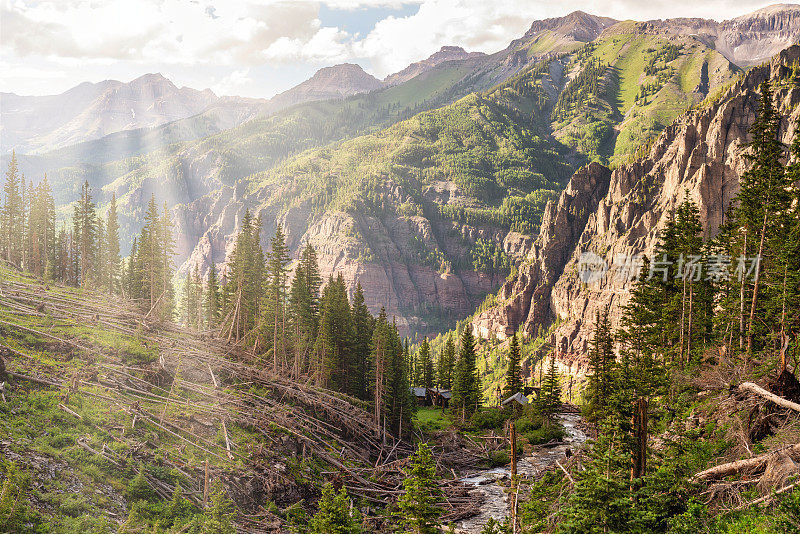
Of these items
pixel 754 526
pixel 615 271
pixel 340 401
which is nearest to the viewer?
pixel 754 526

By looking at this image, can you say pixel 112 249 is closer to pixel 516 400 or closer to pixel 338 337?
pixel 338 337

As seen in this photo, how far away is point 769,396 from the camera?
21812 mm

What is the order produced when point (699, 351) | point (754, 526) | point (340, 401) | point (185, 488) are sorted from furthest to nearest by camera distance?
1. point (340, 401)
2. point (699, 351)
3. point (185, 488)
4. point (754, 526)

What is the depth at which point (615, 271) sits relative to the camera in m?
196

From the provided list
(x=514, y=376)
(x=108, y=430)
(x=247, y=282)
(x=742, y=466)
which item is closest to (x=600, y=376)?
(x=514, y=376)

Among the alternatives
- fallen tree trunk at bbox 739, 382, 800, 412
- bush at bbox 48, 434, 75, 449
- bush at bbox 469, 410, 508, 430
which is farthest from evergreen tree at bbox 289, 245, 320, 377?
fallen tree trunk at bbox 739, 382, 800, 412

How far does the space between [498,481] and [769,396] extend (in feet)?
46.4

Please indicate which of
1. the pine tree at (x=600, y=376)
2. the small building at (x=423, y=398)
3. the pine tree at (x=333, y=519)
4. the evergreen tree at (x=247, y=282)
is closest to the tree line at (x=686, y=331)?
the pine tree at (x=600, y=376)

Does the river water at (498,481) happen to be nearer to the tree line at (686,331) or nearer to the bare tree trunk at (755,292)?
the tree line at (686,331)

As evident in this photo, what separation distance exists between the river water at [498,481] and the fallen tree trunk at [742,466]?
868 cm

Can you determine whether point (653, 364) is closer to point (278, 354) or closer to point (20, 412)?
point (278, 354)

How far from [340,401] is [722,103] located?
192m

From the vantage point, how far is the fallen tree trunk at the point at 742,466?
18.2 m

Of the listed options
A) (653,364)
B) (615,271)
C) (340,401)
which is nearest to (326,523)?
(340,401)
